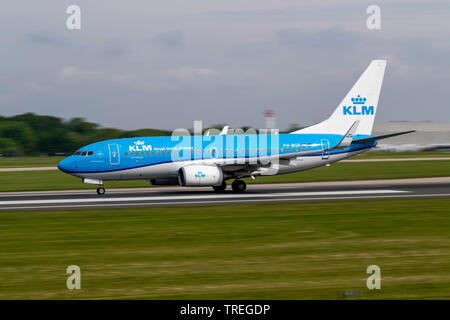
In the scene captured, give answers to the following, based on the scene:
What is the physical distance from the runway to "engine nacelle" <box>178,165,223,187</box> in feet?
2.66

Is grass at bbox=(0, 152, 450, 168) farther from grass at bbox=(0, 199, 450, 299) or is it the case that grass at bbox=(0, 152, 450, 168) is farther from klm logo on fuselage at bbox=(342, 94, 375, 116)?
grass at bbox=(0, 199, 450, 299)

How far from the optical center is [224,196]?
35.8 m

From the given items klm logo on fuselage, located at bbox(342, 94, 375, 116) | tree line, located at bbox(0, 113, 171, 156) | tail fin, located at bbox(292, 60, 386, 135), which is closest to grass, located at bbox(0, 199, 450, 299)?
tail fin, located at bbox(292, 60, 386, 135)

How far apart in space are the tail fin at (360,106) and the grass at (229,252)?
45.2ft

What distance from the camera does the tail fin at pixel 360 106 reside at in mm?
42125

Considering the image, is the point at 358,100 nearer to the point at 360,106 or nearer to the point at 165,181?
the point at 360,106

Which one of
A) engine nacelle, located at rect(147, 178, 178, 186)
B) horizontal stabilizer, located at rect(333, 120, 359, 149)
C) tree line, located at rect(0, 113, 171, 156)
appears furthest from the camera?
tree line, located at rect(0, 113, 171, 156)

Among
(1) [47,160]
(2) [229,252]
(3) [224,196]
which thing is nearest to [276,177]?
(3) [224,196]

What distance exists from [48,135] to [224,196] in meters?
94.9

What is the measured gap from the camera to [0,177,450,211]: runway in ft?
106

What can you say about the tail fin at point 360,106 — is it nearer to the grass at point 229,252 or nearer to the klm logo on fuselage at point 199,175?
the klm logo on fuselage at point 199,175

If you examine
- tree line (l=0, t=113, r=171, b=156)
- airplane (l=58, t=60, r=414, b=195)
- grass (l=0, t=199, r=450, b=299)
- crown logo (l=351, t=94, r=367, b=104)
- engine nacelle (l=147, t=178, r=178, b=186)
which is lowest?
grass (l=0, t=199, r=450, b=299)
